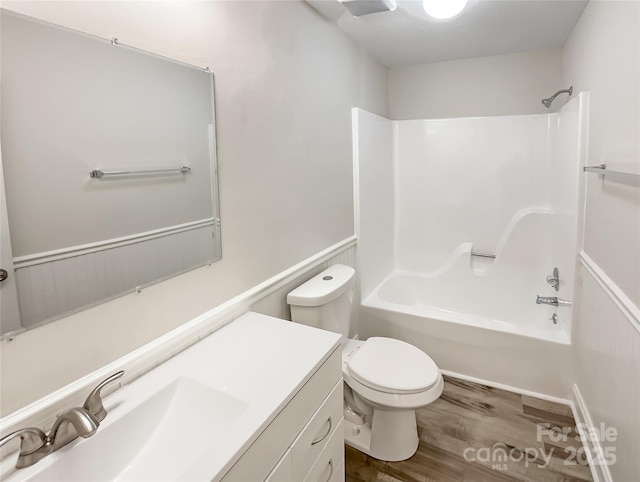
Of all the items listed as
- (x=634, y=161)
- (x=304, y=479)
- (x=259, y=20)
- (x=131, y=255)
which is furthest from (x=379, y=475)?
(x=259, y=20)

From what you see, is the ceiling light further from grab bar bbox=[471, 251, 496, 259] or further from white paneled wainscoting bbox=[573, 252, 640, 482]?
grab bar bbox=[471, 251, 496, 259]

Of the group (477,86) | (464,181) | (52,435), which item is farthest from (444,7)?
(52,435)

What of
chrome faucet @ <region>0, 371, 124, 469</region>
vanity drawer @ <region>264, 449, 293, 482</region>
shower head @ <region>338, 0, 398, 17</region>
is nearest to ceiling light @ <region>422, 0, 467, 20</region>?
shower head @ <region>338, 0, 398, 17</region>

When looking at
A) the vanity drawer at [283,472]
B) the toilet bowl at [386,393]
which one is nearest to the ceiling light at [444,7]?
the toilet bowl at [386,393]

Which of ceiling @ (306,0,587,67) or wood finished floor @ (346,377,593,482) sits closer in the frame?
wood finished floor @ (346,377,593,482)

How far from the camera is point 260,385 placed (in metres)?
1.03

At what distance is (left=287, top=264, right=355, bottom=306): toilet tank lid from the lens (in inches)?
68.3

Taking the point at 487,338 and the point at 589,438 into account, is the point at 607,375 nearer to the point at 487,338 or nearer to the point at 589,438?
the point at 589,438

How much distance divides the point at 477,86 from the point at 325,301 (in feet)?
7.47

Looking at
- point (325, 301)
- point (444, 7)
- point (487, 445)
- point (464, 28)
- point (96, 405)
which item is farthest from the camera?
point (464, 28)

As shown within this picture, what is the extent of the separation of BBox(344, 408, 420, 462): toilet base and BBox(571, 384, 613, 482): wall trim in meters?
0.77

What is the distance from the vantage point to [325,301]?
5.78 ft

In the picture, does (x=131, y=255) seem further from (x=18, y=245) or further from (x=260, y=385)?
(x=260, y=385)

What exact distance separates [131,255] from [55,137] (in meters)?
0.35
